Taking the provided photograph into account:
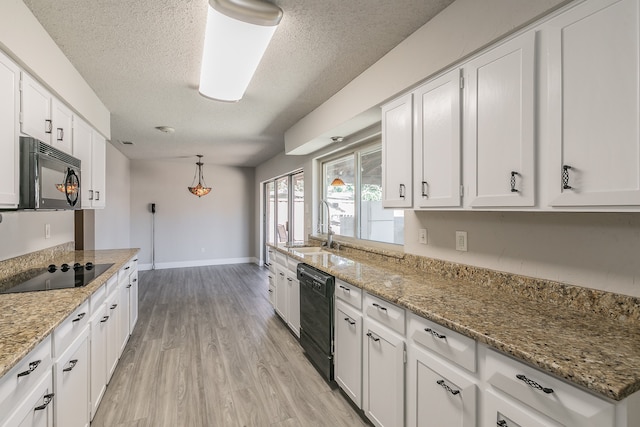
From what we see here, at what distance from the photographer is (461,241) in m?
2.02

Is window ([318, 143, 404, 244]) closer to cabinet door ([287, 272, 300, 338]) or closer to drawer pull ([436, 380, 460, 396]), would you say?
cabinet door ([287, 272, 300, 338])

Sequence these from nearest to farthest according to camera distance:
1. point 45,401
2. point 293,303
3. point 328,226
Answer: point 45,401
point 293,303
point 328,226

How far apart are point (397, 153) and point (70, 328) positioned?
210cm

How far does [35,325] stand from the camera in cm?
127

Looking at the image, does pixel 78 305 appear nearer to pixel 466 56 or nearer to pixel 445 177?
pixel 445 177

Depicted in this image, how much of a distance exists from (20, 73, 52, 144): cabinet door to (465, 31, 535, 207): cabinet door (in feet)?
8.05

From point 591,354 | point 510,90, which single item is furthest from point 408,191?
point 591,354

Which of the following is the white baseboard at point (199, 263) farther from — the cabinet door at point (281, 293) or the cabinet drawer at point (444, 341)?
the cabinet drawer at point (444, 341)

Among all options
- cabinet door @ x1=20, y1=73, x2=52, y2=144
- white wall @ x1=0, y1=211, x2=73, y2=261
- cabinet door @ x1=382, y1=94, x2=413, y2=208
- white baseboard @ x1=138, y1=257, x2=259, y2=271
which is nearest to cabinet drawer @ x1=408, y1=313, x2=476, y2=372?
cabinet door @ x1=382, y1=94, x2=413, y2=208

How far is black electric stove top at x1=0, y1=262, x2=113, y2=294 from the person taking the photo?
1.87m

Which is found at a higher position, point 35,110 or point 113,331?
point 35,110

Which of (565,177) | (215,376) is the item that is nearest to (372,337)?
(565,177)

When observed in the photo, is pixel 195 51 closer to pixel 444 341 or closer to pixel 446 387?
pixel 444 341

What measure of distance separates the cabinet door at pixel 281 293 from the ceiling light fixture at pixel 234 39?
207 cm
